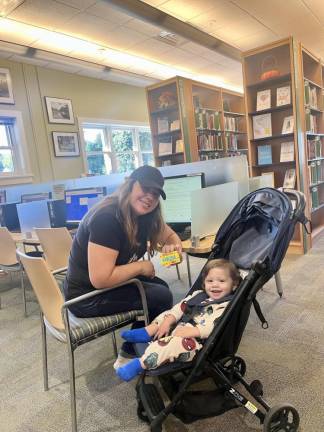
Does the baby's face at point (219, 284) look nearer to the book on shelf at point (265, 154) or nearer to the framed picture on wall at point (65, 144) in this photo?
the book on shelf at point (265, 154)

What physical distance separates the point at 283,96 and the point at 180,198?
92.4 inches

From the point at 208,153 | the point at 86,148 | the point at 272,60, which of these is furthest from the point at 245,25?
the point at 86,148

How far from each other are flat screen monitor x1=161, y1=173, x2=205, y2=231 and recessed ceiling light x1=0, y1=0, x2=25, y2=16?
116 inches

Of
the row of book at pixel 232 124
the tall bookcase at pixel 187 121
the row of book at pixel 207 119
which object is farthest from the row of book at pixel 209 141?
the row of book at pixel 232 124

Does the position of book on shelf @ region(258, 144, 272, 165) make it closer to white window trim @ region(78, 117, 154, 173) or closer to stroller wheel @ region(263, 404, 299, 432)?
stroller wheel @ region(263, 404, 299, 432)

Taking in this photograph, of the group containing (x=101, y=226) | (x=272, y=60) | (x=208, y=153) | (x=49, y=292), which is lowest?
(x=49, y=292)

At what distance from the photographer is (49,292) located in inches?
56.1

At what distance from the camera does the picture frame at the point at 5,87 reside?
4781mm

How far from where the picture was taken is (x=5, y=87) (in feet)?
15.8

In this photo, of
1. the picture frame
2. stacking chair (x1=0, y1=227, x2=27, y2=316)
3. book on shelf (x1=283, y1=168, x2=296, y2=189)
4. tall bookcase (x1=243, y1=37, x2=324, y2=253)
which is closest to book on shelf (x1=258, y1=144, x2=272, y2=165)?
tall bookcase (x1=243, y1=37, x2=324, y2=253)

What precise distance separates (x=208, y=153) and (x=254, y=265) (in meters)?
4.71

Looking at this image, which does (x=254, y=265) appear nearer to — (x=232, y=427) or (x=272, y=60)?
(x=232, y=427)

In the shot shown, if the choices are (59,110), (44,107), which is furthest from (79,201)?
(59,110)

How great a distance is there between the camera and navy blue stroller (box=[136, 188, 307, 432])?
1229 mm
